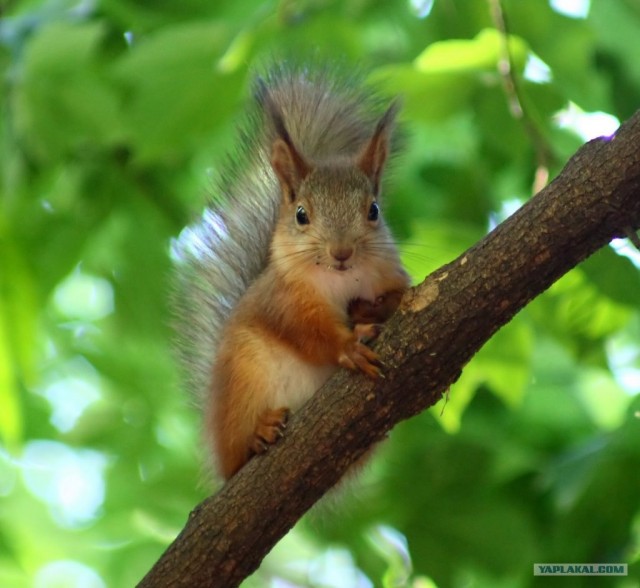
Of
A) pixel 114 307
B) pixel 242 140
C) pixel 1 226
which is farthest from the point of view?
pixel 114 307

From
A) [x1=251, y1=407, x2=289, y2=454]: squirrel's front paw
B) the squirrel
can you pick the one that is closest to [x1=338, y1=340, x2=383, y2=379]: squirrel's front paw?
the squirrel

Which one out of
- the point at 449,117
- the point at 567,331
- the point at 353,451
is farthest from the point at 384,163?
the point at 353,451

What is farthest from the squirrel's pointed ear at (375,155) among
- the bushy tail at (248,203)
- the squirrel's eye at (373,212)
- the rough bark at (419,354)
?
the rough bark at (419,354)

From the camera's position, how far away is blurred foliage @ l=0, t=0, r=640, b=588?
2.86 meters

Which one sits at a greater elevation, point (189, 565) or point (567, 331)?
point (567, 331)

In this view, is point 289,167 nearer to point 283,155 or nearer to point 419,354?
point 283,155

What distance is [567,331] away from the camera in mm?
3055

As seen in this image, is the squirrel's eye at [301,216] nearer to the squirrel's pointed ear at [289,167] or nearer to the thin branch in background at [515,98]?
the squirrel's pointed ear at [289,167]

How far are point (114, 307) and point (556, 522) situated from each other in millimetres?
1768

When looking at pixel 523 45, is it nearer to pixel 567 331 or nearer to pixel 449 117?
pixel 449 117

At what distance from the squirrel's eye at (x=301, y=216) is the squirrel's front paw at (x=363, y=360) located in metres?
0.58

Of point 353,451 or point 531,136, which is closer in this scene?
point 353,451

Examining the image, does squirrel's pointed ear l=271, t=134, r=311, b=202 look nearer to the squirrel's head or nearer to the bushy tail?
the squirrel's head

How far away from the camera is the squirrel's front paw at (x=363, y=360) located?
7.30 feet
